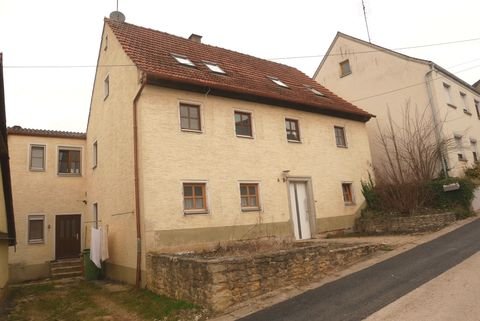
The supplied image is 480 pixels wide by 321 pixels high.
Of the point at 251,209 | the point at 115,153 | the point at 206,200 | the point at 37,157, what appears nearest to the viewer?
the point at 206,200

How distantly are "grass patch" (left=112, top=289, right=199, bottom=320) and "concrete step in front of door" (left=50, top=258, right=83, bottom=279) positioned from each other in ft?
22.3

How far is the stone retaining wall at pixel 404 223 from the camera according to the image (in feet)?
46.6

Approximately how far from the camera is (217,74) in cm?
1444

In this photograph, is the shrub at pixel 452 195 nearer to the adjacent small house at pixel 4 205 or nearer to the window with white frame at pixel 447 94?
the window with white frame at pixel 447 94

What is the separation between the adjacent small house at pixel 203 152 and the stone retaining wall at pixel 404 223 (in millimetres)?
703

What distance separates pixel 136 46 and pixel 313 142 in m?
7.77

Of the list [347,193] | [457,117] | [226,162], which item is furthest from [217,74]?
[457,117]

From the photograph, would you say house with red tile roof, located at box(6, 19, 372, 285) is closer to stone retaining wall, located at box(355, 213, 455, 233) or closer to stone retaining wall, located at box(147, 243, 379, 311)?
stone retaining wall, located at box(355, 213, 455, 233)

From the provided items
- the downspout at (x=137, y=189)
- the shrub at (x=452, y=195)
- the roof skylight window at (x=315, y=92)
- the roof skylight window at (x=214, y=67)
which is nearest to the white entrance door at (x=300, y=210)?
the roof skylight window at (x=214, y=67)

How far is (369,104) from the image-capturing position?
71.0 ft

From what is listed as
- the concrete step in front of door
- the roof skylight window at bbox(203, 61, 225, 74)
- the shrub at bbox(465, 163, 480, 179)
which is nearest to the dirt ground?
the concrete step in front of door

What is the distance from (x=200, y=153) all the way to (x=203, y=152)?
12 centimetres

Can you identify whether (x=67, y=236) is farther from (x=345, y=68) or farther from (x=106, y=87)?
(x=345, y=68)

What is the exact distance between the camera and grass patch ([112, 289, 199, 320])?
8094mm
